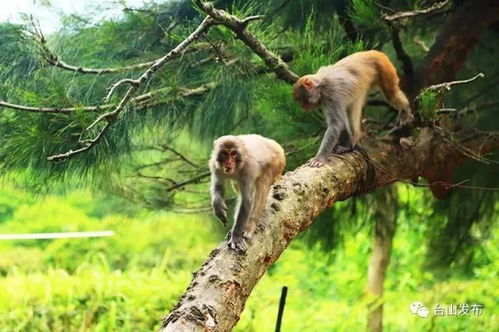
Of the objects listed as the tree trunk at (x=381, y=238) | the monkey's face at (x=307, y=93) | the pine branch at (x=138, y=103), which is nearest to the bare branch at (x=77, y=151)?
the pine branch at (x=138, y=103)

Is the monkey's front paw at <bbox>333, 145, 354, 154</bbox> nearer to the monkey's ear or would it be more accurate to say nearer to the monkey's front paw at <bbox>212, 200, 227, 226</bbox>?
the monkey's ear

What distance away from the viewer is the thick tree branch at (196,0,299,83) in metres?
1.49

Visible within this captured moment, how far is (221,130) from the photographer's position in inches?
87.7

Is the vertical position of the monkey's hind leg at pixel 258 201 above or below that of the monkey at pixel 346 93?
below

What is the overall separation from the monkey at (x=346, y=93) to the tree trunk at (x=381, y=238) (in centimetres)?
72

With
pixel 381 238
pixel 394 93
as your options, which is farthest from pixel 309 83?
pixel 381 238

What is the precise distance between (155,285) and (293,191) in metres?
0.86

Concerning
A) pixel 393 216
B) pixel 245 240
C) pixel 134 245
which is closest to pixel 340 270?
pixel 393 216

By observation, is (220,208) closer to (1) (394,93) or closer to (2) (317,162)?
(2) (317,162)

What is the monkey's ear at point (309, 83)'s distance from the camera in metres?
1.83

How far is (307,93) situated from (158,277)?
873 millimetres

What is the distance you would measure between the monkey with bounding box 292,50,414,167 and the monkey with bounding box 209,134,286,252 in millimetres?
222

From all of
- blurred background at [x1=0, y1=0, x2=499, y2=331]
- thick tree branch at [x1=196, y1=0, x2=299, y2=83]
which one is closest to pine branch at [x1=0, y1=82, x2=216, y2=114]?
blurred background at [x1=0, y1=0, x2=499, y2=331]

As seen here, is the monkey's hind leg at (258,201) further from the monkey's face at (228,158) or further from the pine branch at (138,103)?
the pine branch at (138,103)
